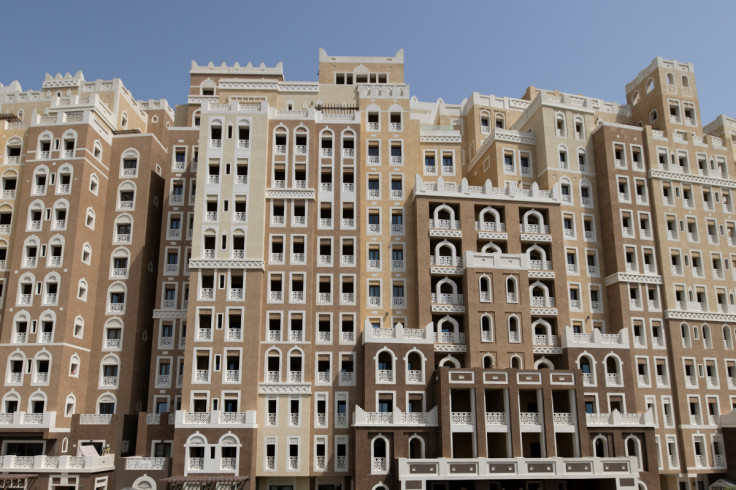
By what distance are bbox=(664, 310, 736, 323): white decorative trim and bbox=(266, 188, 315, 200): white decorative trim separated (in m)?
32.3

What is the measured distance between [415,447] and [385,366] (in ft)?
21.1

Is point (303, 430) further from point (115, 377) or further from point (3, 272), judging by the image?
point (3, 272)

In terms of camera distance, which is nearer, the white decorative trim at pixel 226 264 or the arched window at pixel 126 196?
the white decorative trim at pixel 226 264

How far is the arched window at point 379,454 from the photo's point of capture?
48844mm

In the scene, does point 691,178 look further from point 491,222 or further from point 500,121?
point 491,222

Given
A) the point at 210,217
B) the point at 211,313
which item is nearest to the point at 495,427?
the point at 211,313

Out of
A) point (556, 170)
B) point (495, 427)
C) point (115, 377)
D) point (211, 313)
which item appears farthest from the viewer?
Result: point (556, 170)

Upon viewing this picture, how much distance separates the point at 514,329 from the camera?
5494 centimetres

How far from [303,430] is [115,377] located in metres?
17.6

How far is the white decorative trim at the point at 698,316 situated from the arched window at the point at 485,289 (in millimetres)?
16443

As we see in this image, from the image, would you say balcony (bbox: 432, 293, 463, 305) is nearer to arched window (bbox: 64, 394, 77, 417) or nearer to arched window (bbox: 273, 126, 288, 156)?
arched window (bbox: 273, 126, 288, 156)

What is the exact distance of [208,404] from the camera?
5084 centimetres

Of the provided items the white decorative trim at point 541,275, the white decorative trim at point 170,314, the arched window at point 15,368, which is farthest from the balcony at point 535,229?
the arched window at point 15,368

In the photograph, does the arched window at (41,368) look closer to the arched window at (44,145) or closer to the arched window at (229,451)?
the arched window at (229,451)
